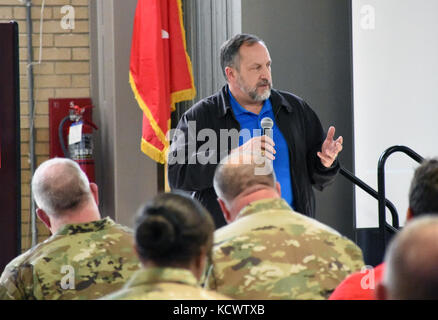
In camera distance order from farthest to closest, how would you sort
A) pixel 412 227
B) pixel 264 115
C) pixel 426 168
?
1. pixel 264 115
2. pixel 426 168
3. pixel 412 227

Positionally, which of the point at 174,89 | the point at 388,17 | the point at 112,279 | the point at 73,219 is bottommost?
the point at 112,279

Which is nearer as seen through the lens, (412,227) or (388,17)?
(412,227)

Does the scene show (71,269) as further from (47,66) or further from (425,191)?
(47,66)

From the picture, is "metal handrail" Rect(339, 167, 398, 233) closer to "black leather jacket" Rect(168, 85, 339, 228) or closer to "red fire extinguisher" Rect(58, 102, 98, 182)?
"black leather jacket" Rect(168, 85, 339, 228)

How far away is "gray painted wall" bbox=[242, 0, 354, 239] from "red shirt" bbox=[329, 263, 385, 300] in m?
2.99

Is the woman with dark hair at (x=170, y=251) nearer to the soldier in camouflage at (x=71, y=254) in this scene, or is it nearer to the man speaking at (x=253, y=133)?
the soldier in camouflage at (x=71, y=254)

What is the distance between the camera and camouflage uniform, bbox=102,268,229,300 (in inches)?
55.9

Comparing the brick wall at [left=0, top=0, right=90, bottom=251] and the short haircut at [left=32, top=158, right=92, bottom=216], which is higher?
the brick wall at [left=0, top=0, right=90, bottom=251]

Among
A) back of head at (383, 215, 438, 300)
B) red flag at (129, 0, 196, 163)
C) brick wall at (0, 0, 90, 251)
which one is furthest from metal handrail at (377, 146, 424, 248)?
back of head at (383, 215, 438, 300)

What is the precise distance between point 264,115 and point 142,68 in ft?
4.98

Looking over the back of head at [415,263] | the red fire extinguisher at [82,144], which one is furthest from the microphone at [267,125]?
the red fire extinguisher at [82,144]
